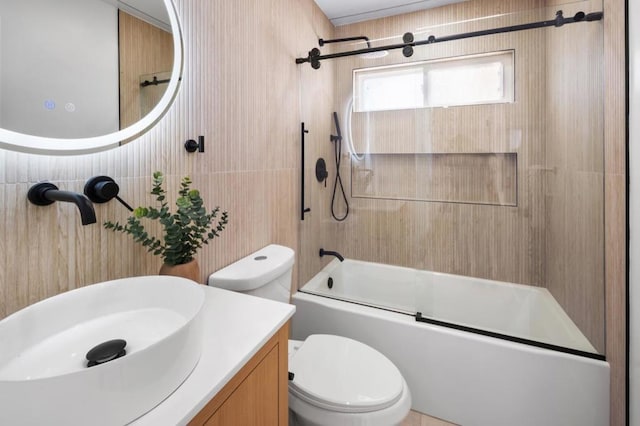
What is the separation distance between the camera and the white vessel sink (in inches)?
16.4

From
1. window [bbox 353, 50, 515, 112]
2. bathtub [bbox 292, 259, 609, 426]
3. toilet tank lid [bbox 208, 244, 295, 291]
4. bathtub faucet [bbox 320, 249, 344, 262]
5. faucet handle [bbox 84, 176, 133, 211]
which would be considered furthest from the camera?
bathtub faucet [bbox 320, 249, 344, 262]

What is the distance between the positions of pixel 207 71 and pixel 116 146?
0.54 metres

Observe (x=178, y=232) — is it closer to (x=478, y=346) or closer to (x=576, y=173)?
(x=478, y=346)

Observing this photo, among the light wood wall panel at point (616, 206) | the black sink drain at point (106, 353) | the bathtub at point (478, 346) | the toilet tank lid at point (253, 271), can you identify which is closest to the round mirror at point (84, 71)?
the black sink drain at point (106, 353)

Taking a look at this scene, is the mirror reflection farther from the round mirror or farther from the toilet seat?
the toilet seat

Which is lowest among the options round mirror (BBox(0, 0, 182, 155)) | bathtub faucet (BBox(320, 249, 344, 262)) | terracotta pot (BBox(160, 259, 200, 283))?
bathtub faucet (BBox(320, 249, 344, 262))

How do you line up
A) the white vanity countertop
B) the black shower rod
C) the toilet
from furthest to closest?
the black shower rod < the toilet < the white vanity countertop

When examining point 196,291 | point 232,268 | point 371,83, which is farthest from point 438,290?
point 196,291

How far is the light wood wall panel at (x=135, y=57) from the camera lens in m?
0.92

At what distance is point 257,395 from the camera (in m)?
0.76

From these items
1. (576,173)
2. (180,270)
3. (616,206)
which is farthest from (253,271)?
(576,173)

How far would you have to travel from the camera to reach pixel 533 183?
202cm

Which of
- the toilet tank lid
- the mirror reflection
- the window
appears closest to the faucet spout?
the mirror reflection

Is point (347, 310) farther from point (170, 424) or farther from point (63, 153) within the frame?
point (63, 153)
